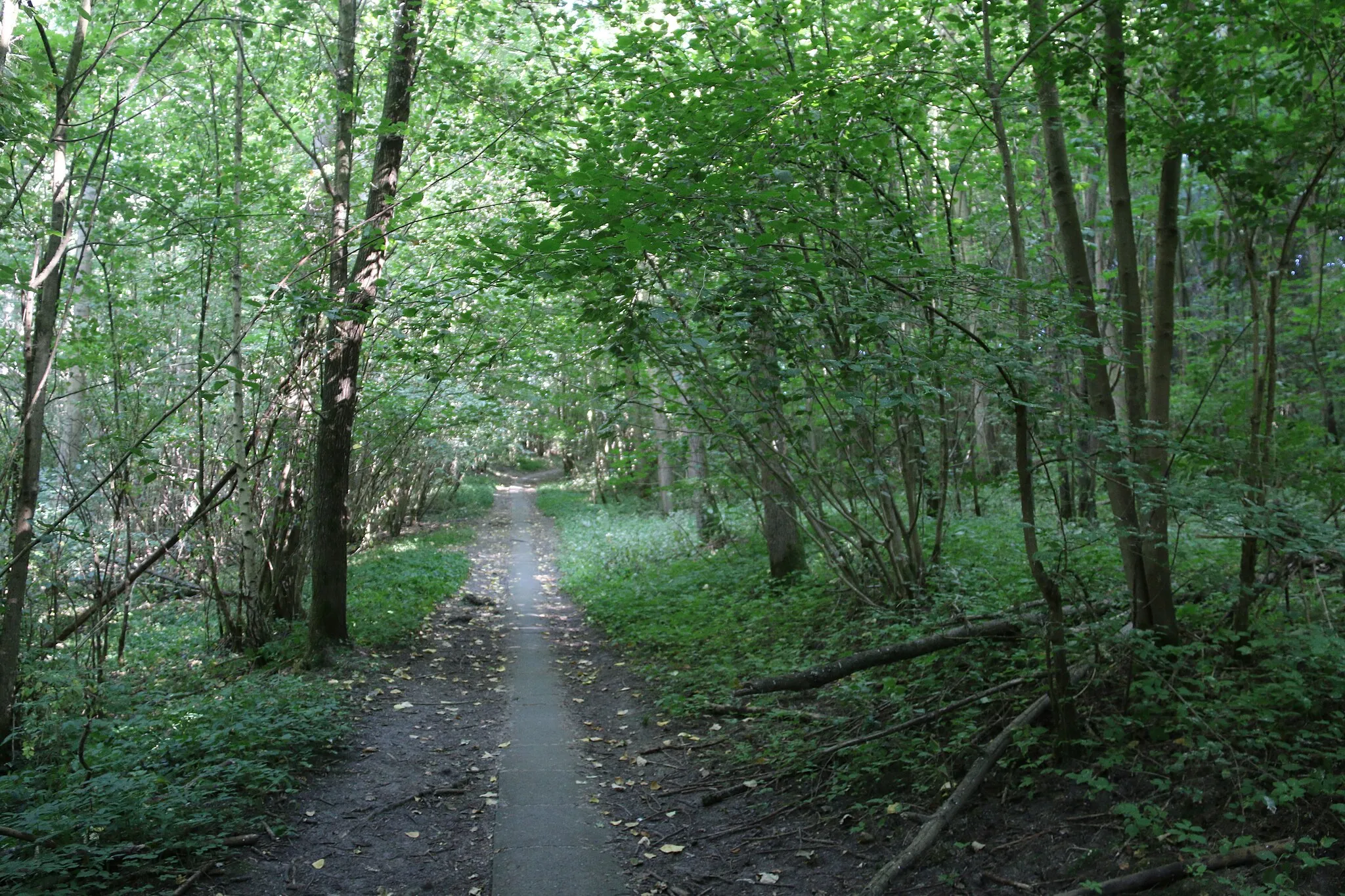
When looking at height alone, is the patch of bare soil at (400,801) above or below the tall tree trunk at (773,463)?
below

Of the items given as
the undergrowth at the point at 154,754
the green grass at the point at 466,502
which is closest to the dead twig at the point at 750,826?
the undergrowth at the point at 154,754

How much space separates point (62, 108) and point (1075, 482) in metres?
11.3

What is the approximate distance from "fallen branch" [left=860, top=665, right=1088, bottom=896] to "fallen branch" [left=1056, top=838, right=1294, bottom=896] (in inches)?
28.5

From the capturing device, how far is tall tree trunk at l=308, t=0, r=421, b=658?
817 centimetres

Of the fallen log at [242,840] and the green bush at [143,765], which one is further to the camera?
the fallen log at [242,840]

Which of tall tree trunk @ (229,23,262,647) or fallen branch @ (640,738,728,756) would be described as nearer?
fallen branch @ (640,738,728,756)

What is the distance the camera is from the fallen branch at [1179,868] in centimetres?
325

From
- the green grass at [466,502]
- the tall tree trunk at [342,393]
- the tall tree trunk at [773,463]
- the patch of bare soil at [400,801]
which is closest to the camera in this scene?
the patch of bare soil at [400,801]

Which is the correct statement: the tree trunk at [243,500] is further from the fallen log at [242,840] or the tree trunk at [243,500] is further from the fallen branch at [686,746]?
the fallen branch at [686,746]

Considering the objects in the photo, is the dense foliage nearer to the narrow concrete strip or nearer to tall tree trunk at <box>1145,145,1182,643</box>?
tall tree trunk at <box>1145,145,1182,643</box>

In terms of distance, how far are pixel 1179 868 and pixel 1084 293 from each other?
9.94ft

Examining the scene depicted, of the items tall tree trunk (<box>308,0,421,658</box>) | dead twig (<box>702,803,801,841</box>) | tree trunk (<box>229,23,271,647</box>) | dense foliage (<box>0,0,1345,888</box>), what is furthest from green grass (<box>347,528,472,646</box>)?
dead twig (<box>702,803,801,841</box>)

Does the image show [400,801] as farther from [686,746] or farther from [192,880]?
[686,746]

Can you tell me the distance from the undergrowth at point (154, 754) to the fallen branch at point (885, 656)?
3056 millimetres
